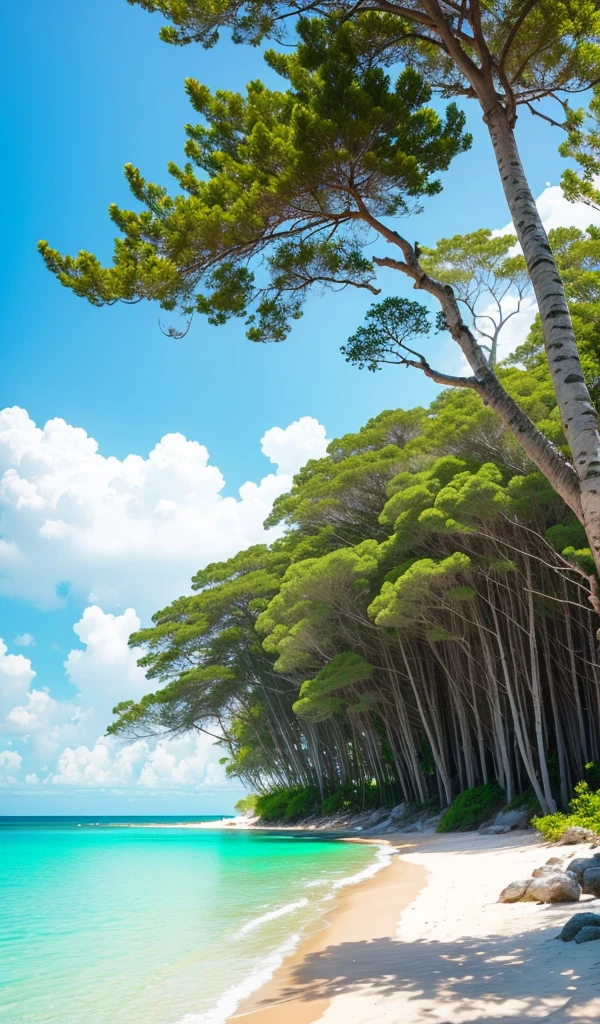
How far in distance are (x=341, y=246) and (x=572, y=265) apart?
1274 centimetres

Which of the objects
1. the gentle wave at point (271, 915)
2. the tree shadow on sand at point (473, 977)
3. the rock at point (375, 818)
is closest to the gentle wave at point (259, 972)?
the gentle wave at point (271, 915)

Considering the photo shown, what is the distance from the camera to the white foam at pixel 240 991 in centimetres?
447

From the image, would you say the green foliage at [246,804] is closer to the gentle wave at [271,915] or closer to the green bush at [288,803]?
the green bush at [288,803]

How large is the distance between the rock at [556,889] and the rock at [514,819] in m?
8.73

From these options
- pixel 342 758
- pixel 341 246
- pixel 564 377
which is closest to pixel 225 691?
pixel 342 758

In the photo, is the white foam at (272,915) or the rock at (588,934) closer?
the rock at (588,934)

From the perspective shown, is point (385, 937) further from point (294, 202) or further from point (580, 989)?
point (294, 202)

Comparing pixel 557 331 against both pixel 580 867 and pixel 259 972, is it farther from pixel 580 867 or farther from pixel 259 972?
pixel 259 972

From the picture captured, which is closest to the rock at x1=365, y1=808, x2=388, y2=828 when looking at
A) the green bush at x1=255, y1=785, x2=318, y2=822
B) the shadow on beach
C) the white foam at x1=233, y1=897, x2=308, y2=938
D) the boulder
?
the green bush at x1=255, y1=785, x2=318, y2=822

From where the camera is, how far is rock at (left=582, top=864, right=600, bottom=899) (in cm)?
582

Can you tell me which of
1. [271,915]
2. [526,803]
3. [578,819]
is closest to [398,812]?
[526,803]

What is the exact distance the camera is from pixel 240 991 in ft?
16.6

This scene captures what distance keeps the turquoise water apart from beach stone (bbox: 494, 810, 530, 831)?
2.68 meters

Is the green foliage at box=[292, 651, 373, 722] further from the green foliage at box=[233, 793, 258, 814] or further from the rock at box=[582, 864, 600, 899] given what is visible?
the green foliage at box=[233, 793, 258, 814]
